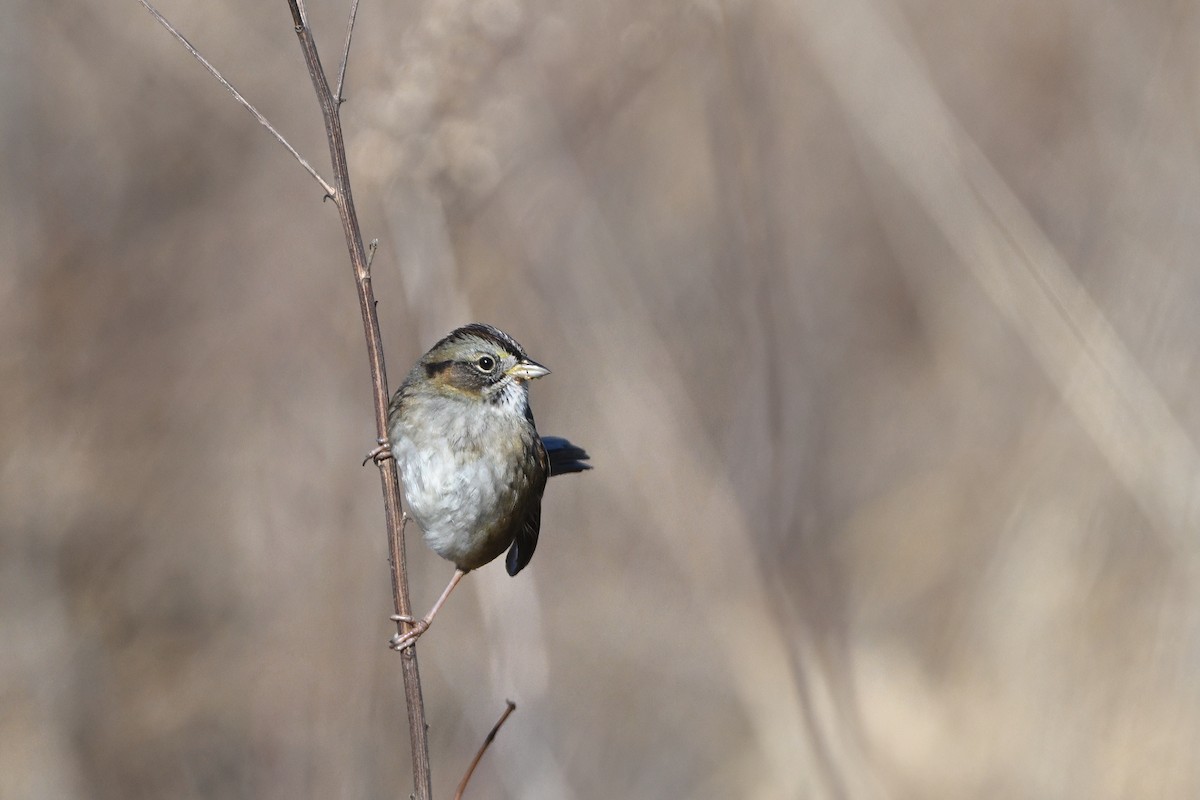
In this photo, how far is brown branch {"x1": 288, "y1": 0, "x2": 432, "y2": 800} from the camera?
179 cm

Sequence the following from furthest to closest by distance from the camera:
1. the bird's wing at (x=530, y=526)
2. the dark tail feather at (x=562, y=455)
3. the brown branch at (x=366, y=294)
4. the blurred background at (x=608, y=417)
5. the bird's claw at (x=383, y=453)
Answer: the blurred background at (x=608, y=417) < the dark tail feather at (x=562, y=455) < the bird's wing at (x=530, y=526) < the bird's claw at (x=383, y=453) < the brown branch at (x=366, y=294)

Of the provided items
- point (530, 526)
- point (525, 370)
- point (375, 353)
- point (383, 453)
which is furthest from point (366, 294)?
point (530, 526)

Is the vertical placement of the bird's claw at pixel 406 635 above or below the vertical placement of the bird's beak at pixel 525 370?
below

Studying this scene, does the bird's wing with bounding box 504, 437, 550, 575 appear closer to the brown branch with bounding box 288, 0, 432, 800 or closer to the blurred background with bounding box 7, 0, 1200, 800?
the blurred background with bounding box 7, 0, 1200, 800

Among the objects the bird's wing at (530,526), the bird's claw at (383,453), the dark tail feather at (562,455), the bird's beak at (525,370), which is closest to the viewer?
the bird's claw at (383,453)

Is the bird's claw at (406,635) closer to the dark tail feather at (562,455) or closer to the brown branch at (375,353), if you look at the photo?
the brown branch at (375,353)

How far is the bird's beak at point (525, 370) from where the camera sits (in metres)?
2.92

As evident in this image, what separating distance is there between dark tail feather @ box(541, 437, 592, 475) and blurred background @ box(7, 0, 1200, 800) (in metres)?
0.51

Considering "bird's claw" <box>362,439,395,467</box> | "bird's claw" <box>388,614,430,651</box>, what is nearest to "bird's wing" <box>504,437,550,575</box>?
"bird's claw" <box>388,614,430,651</box>

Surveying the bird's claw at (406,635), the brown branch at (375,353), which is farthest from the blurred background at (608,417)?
the brown branch at (375,353)

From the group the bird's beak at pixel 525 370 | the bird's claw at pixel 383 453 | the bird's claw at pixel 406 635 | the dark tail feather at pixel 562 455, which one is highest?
the bird's beak at pixel 525 370

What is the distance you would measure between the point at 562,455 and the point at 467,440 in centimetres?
49

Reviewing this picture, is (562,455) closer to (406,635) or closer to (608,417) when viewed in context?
(406,635)

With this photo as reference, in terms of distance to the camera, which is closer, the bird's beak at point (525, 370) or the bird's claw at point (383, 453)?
the bird's claw at point (383, 453)
